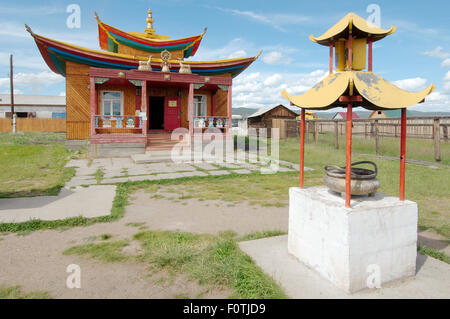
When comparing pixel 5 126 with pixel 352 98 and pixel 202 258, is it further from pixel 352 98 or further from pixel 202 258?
pixel 352 98

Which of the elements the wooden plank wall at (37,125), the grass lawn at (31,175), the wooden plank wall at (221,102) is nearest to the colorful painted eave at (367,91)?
the grass lawn at (31,175)

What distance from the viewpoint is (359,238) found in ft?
8.53

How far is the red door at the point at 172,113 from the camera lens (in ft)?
52.1

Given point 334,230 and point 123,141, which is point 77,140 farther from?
point 334,230

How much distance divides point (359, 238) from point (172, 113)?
563 inches

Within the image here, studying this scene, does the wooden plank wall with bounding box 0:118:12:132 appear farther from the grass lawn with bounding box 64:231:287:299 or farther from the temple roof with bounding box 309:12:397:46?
the temple roof with bounding box 309:12:397:46

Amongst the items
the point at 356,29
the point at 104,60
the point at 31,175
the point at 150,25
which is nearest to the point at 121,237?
the point at 356,29

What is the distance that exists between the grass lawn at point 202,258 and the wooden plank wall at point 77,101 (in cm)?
1216

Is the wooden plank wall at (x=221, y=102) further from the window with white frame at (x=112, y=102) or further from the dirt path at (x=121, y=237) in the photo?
the dirt path at (x=121, y=237)

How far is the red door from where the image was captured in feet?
52.1

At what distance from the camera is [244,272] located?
2.88 m

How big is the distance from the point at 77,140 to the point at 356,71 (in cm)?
1421

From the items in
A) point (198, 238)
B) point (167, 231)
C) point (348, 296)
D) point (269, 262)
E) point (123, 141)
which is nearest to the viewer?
point (348, 296)
